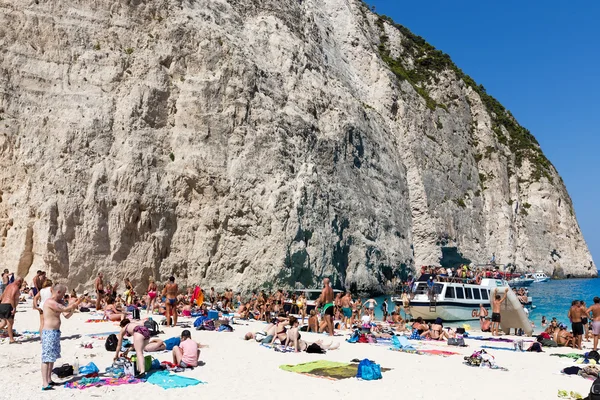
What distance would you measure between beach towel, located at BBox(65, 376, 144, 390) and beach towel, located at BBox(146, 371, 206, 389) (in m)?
0.25

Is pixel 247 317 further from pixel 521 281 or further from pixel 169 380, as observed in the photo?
pixel 521 281

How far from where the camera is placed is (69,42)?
28.9m

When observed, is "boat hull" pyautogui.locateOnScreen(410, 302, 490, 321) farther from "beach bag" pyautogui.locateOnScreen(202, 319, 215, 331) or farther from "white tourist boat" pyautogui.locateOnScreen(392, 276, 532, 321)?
"beach bag" pyautogui.locateOnScreen(202, 319, 215, 331)

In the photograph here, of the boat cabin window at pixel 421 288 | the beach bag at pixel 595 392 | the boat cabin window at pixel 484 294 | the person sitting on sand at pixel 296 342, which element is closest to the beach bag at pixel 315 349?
the person sitting on sand at pixel 296 342

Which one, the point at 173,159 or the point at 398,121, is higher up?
the point at 398,121

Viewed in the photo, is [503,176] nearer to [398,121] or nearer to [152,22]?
[398,121]

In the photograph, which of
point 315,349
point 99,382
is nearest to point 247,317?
point 315,349

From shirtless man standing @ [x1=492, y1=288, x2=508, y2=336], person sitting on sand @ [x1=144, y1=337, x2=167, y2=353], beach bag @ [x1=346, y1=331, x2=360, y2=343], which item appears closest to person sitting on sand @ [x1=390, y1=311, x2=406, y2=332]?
shirtless man standing @ [x1=492, y1=288, x2=508, y2=336]

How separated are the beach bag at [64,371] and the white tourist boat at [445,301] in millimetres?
18614

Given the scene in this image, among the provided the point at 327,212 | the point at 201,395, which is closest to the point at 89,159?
the point at 327,212

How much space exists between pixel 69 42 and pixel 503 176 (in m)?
46.2

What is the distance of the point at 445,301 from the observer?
25406mm

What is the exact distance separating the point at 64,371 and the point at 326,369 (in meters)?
4.87

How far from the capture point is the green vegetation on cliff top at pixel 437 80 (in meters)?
58.4
